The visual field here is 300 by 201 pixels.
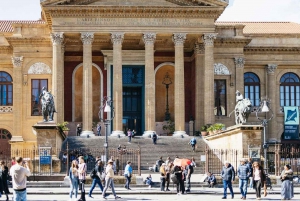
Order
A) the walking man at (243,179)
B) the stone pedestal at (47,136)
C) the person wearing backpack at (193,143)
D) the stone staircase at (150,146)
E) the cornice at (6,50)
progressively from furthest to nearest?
the cornice at (6,50) < the person wearing backpack at (193,143) < the stone staircase at (150,146) < the stone pedestal at (47,136) < the walking man at (243,179)

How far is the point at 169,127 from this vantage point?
58438mm

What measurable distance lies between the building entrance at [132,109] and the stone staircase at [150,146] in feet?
24.8

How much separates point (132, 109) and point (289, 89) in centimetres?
1453

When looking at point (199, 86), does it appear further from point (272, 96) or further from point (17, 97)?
point (17, 97)

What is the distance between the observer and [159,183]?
3622 centimetres

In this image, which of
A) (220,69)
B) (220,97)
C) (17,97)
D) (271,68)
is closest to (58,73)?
(17,97)

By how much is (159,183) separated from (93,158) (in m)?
10.4

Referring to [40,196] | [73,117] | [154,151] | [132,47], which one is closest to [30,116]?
[73,117]

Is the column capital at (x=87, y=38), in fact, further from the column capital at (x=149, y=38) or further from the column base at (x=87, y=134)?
the column base at (x=87, y=134)

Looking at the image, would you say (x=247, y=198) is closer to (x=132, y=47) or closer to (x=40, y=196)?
(x=40, y=196)

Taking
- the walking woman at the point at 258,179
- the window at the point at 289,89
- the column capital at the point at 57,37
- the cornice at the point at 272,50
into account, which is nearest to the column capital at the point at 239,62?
the cornice at the point at 272,50

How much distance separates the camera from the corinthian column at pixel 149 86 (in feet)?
176

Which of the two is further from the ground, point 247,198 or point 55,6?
point 55,6

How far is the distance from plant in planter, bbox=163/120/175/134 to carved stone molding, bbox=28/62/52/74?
35.1ft
